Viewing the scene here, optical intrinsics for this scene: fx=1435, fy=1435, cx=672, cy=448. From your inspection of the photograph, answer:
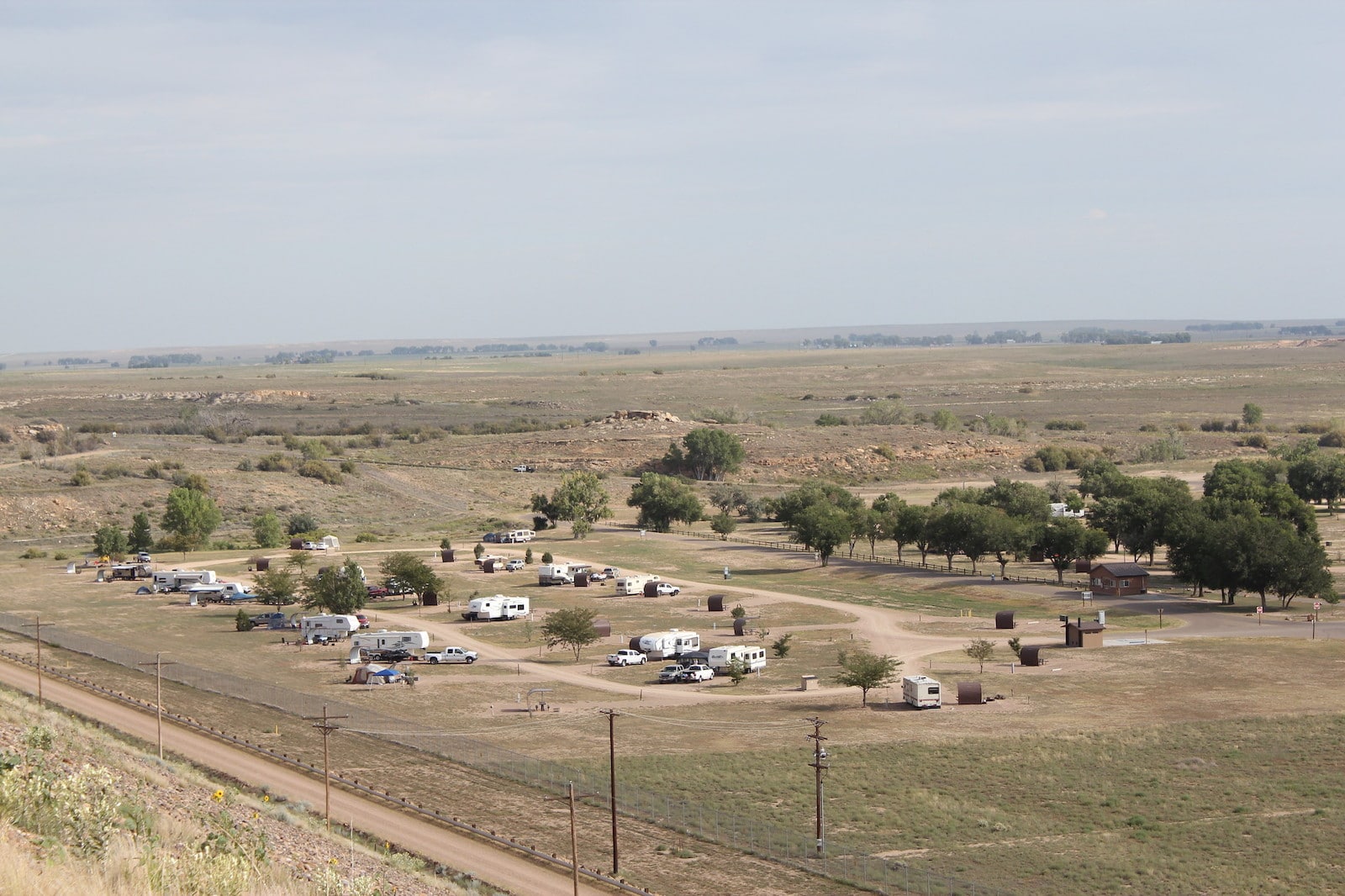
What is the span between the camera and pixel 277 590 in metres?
71.2

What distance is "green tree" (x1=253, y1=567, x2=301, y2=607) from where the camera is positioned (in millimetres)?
71312

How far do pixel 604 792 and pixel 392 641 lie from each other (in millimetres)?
23656

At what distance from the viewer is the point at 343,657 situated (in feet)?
202

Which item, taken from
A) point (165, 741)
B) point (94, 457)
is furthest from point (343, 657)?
point (94, 457)

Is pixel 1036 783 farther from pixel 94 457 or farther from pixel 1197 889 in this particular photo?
pixel 94 457

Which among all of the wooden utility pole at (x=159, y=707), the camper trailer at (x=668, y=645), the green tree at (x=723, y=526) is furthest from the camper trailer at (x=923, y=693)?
the green tree at (x=723, y=526)

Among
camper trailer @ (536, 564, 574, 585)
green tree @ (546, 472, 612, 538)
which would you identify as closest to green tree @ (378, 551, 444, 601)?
camper trailer @ (536, 564, 574, 585)

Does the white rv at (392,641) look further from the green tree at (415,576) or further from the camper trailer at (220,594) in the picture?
the camper trailer at (220,594)

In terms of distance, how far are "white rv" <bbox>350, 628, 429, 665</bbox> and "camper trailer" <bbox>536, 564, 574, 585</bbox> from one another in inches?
715

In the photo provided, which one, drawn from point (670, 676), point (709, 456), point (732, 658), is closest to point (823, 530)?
point (732, 658)

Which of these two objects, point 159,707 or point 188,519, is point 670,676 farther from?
point 188,519

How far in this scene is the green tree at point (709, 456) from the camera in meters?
135

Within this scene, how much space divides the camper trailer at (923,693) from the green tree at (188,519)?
201 ft

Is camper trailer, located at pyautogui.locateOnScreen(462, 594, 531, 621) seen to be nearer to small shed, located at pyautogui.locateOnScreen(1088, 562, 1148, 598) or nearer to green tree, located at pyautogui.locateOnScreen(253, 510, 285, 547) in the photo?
small shed, located at pyautogui.locateOnScreen(1088, 562, 1148, 598)
